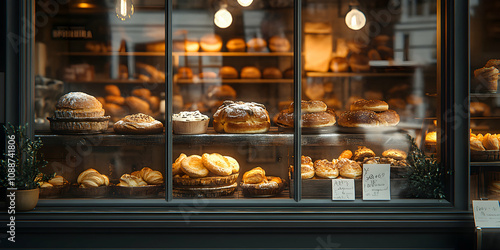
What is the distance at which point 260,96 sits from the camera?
453 cm

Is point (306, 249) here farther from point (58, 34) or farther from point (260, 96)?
point (58, 34)

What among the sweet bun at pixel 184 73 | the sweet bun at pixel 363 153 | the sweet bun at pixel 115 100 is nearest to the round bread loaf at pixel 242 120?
the sweet bun at pixel 363 153

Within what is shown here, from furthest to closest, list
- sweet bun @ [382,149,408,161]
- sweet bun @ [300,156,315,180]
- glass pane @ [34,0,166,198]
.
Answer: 1. glass pane @ [34,0,166,198]
2. sweet bun @ [382,149,408,161]
3. sweet bun @ [300,156,315,180]

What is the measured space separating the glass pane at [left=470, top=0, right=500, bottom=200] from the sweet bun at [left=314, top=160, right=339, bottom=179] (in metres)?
0.99

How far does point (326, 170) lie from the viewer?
2.79m

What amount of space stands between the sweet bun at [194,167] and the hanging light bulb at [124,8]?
172 centimetres

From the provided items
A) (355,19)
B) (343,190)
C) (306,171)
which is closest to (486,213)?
(343,190)

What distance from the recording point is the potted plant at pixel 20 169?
8.05 ft

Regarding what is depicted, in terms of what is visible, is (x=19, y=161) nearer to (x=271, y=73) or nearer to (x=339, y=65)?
(x=271, y=73)

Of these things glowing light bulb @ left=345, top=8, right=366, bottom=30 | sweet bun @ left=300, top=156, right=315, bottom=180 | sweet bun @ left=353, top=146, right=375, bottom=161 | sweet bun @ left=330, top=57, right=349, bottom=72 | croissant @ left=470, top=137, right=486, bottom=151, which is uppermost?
glowing light bulb @ left=345, top=8, right=366, bottom=30

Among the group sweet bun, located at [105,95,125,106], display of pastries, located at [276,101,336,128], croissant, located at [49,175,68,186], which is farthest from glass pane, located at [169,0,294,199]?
croissant, located at [49,175,68,186]

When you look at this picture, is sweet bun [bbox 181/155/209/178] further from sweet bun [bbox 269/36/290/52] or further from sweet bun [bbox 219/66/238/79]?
sweet bun [bbox 269/36/290/52]

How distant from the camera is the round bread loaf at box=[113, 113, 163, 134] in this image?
9.30ft

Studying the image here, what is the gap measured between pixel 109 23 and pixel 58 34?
1.85 feet
